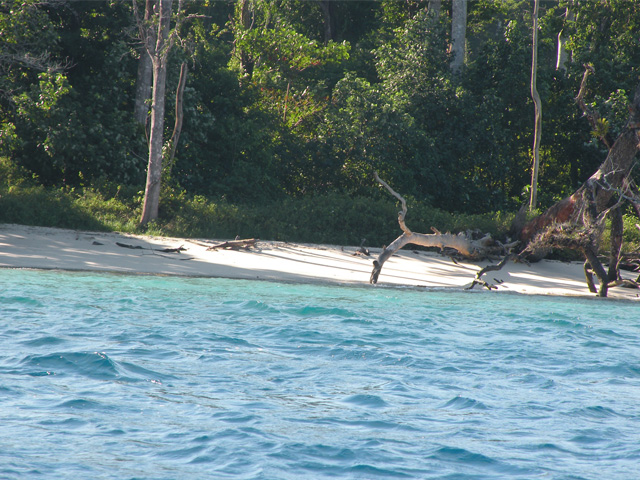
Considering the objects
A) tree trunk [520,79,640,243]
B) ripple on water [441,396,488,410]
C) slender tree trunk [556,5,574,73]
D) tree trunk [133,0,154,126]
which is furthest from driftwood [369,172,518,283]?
slender tree trunk [556,5,574,73]

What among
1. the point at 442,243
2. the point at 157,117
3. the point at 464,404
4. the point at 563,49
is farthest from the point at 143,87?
the point at 464,404

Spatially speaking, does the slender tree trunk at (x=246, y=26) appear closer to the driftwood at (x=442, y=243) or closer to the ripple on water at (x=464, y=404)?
the driftwood at (x=442, y=243)

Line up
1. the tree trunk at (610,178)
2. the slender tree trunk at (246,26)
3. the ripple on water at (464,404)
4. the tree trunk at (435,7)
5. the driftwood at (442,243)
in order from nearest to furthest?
the ripple on water at (464,404) < the driftwood at (442,243) < the tree trunk at (610,178) < the tree trunk at (435,7) < the slender tree trunk at (246,26)

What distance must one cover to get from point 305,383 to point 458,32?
61.9 ft

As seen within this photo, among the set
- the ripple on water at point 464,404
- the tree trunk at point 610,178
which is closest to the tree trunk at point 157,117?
the tree trunk at point 610,178

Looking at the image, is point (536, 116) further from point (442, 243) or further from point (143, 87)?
point (143, 87)

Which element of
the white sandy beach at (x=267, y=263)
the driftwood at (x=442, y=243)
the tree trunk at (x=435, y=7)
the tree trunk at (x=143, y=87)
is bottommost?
the white sandy beach at (x=267, y=263)

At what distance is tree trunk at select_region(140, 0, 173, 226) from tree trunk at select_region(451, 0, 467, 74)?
10.5m

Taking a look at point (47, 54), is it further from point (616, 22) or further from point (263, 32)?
point (616, 22)

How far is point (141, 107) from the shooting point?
2052cm

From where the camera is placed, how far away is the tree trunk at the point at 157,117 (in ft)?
56.4

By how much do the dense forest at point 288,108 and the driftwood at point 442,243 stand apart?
13.7 ft

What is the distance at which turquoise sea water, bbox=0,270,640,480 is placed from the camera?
6.09m

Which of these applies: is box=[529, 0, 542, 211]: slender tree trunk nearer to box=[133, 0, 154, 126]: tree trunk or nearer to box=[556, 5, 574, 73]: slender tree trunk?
box=[556, 5, 574, 73]: slender tree trunk
